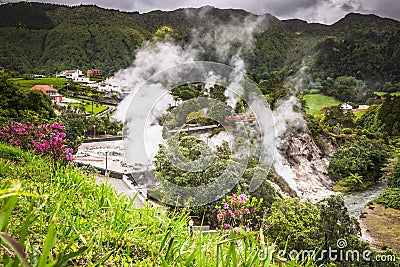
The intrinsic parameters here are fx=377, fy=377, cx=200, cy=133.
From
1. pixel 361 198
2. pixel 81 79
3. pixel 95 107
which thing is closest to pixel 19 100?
pixel 95 107

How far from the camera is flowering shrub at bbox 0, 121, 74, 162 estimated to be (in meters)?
3.52

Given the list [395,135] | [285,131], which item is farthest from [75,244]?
[395,135]

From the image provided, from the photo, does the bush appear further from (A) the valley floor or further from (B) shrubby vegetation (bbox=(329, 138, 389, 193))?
(B) shrubby vegetation (bbox=(329, 138, 389, 193))

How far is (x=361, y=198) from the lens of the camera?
13.5 meters

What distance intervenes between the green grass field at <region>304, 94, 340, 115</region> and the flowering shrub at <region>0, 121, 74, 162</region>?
83.8 ft

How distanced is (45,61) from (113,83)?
5.91 metres

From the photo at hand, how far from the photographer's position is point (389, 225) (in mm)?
10281

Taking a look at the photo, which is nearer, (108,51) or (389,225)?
(389,225)

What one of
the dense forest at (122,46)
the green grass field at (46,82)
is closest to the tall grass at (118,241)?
the green grass field at (46,82)

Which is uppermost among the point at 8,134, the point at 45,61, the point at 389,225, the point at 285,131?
the point at 45,61

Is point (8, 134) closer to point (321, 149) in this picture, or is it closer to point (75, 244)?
point (75, 244)

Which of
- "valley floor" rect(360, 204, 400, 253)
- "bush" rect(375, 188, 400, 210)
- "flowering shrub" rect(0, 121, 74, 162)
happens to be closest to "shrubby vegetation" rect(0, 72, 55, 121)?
"flowering shrub" rect(0, 121, 74, 162)

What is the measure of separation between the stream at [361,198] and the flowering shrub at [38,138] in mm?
9779

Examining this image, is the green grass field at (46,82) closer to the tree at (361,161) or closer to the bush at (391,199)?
the tree at (361,161)
